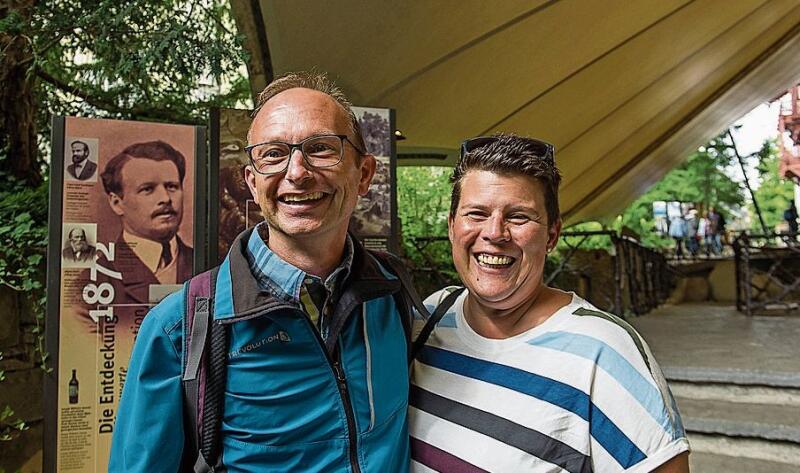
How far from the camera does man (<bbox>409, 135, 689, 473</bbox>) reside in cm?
116

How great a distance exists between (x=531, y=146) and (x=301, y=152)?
0.56m

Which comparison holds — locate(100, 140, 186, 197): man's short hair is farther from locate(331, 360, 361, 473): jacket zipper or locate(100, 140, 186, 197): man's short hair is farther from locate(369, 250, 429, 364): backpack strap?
locate(331, 360, 361, 473): jacket zipper

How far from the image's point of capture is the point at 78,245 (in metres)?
2.43

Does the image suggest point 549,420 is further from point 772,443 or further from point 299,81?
point 772,443

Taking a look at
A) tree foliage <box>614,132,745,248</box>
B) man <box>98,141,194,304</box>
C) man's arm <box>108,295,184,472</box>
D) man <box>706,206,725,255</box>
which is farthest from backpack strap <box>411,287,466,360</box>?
man <box>706,206,725,255</box>

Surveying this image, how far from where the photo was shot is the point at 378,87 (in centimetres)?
407

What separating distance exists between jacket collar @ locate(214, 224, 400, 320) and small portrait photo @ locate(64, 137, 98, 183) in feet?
4.85

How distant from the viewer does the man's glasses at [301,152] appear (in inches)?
48.4

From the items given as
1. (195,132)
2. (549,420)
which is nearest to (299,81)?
(549,420)

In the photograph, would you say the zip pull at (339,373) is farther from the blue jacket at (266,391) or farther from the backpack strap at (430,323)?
the backpack strap at (430,323)

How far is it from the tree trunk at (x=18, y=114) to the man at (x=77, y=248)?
5.35 ft

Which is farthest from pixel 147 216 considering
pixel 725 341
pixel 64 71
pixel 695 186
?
pixel 695 186

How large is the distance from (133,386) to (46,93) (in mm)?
4068

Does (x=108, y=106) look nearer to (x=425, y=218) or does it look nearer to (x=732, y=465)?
(x=732, y=465)
